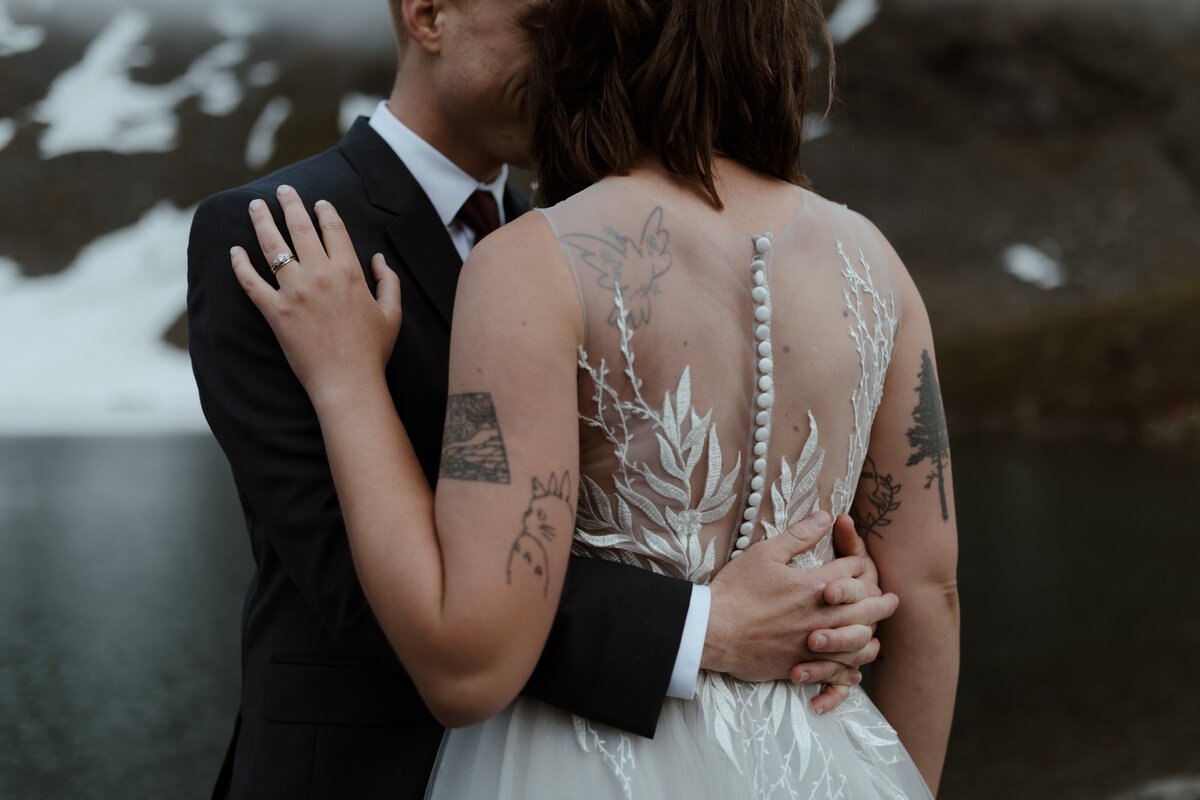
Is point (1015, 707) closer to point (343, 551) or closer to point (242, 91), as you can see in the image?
point (343, 551)

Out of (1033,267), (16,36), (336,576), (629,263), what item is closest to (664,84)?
(629,263)

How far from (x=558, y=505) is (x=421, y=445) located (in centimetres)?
49

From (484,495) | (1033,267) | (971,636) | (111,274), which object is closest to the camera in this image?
(484,495)

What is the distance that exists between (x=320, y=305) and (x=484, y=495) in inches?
15.4

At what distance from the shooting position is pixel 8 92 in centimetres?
3934

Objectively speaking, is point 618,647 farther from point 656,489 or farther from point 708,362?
point 708,362

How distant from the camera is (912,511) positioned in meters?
1.43

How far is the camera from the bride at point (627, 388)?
1.05 meters

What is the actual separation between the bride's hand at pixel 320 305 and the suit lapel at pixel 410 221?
194 millimetres

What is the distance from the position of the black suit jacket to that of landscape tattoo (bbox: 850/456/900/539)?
40cm

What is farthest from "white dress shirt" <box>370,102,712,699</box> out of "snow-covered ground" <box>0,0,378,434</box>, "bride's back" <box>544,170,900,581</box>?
"snow-covered ground" <box>0,0,378,434</box>

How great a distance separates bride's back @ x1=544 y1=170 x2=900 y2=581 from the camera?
1.15 metres

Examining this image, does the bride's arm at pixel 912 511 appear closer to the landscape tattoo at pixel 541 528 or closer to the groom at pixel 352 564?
the groom at pixel 352 564

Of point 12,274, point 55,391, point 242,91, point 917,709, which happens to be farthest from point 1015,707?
Result: point 242,91
